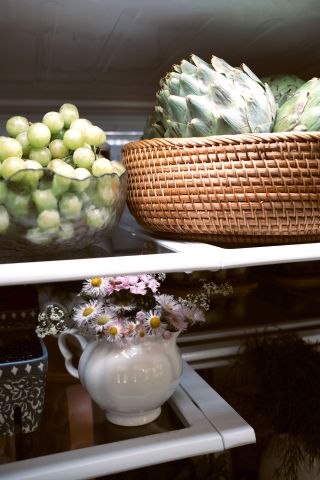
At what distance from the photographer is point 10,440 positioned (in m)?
0.84

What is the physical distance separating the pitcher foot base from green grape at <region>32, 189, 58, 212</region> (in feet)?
1.31

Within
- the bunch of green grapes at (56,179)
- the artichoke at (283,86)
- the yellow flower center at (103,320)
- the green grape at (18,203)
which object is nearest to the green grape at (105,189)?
the bunch of green grapes at (56,179)

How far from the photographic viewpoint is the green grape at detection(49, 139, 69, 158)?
0.75 meters

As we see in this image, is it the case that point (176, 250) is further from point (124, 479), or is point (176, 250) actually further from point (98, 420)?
point (124, 479)

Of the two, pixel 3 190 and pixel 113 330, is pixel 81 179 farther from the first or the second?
pixel 113 330

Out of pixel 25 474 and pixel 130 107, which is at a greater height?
pixel 130 107

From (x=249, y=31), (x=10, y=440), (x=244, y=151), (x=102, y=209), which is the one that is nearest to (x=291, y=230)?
(x=244, y=151)

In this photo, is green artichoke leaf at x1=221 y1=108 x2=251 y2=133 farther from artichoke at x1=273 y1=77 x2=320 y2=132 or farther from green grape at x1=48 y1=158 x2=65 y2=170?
green grape at x1=48 y1=158 x2=65 y2=170

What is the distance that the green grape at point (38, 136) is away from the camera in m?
0.73

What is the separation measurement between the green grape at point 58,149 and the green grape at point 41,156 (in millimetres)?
11

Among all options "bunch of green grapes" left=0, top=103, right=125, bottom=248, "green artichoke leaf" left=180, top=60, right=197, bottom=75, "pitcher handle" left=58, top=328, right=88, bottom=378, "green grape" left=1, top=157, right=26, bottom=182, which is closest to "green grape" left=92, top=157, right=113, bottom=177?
"bunch of green grapes" left=0, top=103, right=125, bottom=248

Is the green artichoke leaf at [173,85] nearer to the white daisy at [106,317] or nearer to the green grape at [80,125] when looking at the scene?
the green grape at [80,125]

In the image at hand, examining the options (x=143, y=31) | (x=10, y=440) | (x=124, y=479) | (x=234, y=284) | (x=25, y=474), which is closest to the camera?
(x=25, y=474)

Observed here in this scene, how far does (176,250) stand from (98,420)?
35cm
